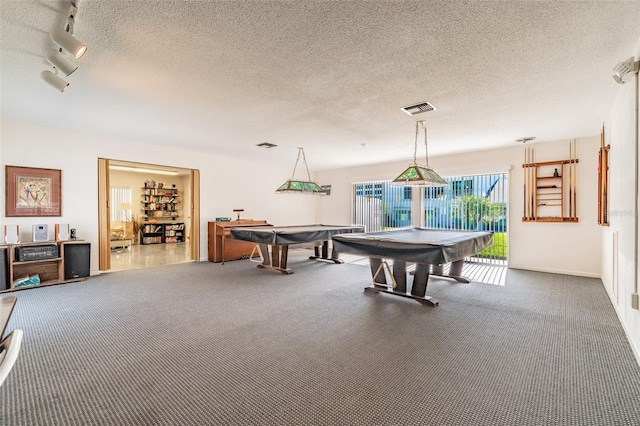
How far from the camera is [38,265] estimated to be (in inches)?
179

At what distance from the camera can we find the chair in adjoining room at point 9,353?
2.96 ft

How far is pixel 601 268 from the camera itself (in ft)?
15.9

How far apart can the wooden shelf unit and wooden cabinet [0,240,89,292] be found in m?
8.06

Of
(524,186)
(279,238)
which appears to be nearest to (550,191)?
(524,186)

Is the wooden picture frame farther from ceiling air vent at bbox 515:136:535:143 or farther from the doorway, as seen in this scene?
ceiling air vent at bbox 515:136:535:143

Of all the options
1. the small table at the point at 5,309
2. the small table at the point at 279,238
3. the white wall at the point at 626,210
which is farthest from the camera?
the small table at the point at 279,238

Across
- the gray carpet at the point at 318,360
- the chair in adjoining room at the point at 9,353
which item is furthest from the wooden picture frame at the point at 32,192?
the chair in adjoining room at the point at 9,353

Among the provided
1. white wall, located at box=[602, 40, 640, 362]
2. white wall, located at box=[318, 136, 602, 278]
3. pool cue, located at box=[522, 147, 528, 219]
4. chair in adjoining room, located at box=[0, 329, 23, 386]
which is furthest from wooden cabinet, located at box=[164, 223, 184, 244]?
white wall, located at box=[602, 40, 640, 362]

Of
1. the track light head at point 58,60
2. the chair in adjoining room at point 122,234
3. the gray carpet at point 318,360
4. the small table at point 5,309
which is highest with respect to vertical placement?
the track light head at point 58,60

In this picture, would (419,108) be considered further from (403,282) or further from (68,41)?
(68,41)

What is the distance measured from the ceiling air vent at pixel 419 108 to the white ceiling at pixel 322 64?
0.09 metres

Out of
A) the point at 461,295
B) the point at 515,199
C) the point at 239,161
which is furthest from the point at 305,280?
the point at 515,199

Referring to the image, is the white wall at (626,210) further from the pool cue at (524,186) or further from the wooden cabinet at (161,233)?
the wooden cabinet at (161,233)

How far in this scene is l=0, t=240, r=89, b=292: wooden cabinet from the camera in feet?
13.5
